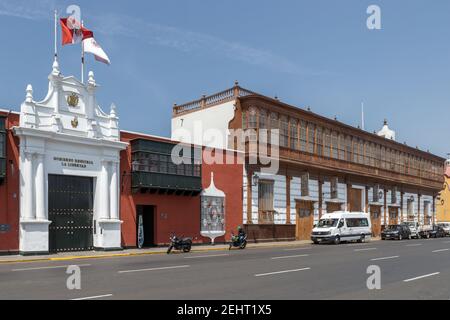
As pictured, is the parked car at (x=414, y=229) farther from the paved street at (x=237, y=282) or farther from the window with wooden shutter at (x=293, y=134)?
the paved street at (x=237, y=282)

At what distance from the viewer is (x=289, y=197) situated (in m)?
40.2

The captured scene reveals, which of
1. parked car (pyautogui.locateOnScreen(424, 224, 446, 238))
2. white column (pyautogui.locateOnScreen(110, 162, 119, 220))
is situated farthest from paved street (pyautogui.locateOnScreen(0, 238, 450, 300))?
parked car (pyautogui.locateOnScreen(424, 224, 446, 238))

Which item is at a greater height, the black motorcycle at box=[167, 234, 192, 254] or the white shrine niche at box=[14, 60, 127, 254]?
the white shrine niche at box=[14, 60, 127, 254]

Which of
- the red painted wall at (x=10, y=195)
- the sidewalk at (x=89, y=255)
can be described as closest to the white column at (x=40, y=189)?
the red painted wall at (x=10, y=195)

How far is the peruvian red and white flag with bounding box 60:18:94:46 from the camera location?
27.3m

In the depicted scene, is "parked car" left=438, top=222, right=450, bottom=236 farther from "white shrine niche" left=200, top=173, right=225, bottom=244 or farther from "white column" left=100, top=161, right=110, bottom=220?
"white column" left=100, top=161, right=110, bottom=220

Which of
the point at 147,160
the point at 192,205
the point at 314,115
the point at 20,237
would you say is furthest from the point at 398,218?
the point at 20,237

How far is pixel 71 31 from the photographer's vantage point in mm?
27422

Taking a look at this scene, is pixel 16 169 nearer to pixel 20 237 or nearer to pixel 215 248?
pixel 20 237

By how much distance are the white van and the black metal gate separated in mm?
17008

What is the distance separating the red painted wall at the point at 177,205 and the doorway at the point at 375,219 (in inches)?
872

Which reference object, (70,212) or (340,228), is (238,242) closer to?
(340,228)

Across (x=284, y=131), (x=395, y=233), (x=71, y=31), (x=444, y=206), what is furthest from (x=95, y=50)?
(x=444, y=206)

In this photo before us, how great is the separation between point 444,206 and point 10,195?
215ft
